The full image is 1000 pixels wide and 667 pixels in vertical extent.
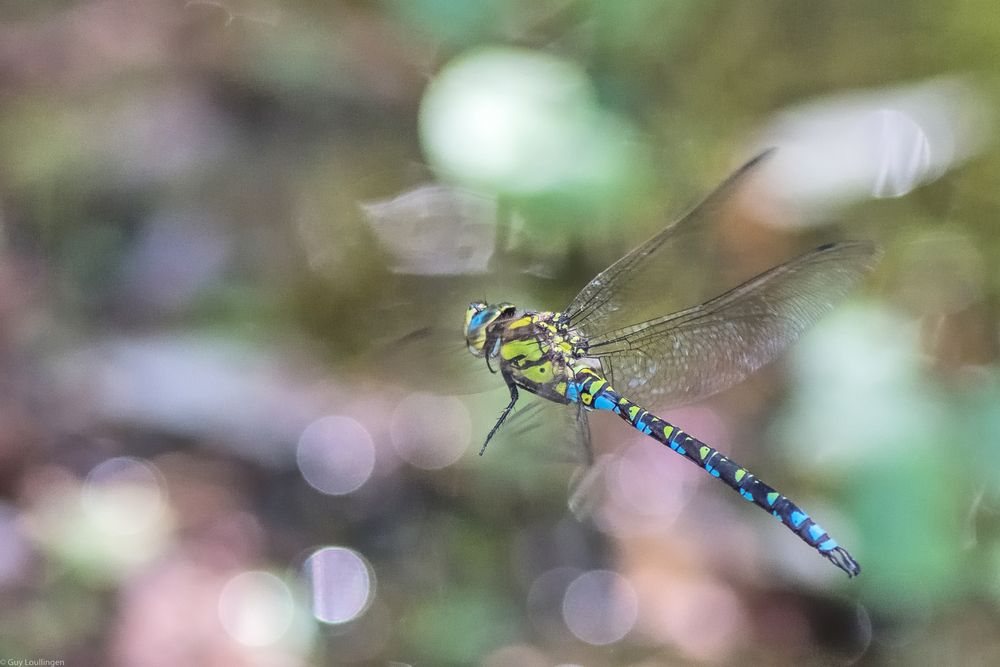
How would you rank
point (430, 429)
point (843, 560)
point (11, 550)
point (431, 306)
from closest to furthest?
point (843, 560) < point (431, 306) < point (11, 550) < point (430, 429)

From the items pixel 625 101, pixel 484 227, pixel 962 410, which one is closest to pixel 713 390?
pixel 484 227

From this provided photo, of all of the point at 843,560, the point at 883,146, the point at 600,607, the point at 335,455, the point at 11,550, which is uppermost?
the point at 883,146

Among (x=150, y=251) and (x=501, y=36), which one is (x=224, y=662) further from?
(x=501, y=36)

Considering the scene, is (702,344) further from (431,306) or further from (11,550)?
(11,550)

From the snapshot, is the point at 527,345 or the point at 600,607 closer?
the point at 527,345

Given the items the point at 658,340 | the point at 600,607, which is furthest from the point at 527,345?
the point at 600,607

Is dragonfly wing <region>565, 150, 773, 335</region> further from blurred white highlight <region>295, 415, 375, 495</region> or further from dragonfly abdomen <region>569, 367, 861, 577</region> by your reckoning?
blurred white highlight <region>295, 415, 375, 495</region>

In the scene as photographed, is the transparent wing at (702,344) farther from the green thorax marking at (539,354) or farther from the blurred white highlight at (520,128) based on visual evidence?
the blurred white highlight at (520,128)

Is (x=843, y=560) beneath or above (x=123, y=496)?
beneath
